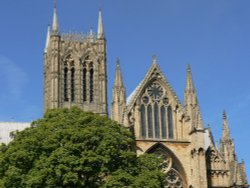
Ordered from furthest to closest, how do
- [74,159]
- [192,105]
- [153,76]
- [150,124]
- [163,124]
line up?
[153,76] < [192,105] < [163,124] < [150,124] < [74,159]

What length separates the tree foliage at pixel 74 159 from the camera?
127 ft

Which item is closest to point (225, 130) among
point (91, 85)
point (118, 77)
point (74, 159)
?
point (118, 77)

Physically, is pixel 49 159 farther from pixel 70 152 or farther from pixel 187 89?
pixel 187 89

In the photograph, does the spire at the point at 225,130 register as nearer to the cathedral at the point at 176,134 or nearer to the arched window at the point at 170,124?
the cathedral at the point at 176,134

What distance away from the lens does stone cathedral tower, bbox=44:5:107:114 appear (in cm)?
7194

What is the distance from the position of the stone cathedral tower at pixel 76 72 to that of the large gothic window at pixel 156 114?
15086 mm

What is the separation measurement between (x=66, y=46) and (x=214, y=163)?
27673 mm

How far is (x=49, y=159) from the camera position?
3872 cm

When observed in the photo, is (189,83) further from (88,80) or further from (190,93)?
(88,80)

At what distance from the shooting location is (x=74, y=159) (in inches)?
1533

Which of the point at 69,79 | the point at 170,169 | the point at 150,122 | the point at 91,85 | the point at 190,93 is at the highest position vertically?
the point at 69,79

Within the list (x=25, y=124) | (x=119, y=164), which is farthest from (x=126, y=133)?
(x=25, y=124)

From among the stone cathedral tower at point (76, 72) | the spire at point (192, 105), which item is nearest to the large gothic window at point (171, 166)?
the spire at point (192, 105)

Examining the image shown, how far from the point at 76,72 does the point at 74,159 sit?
117 ft
